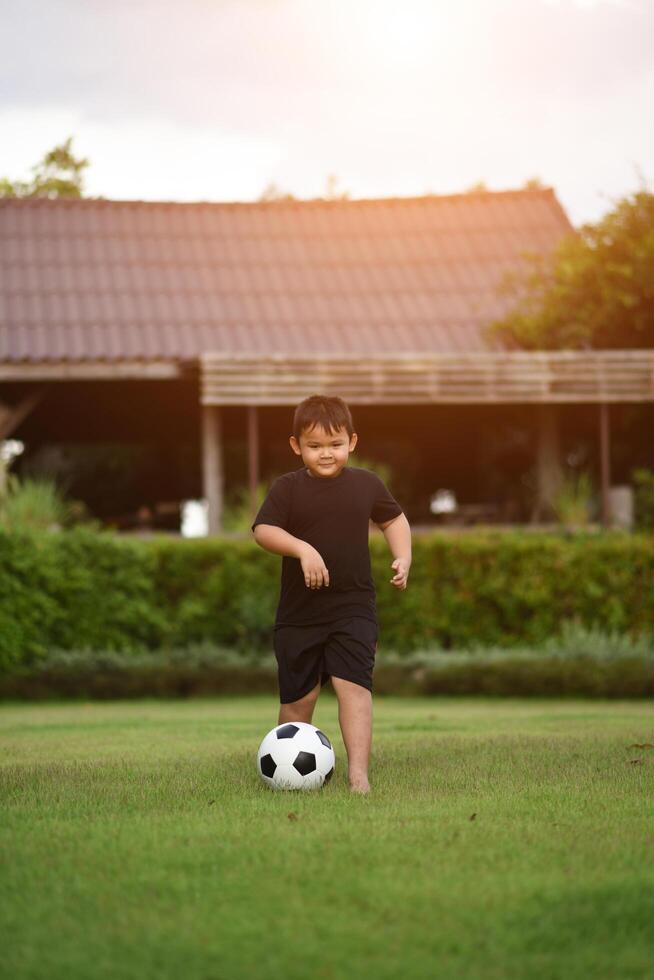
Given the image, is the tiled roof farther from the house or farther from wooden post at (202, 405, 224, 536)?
wooden post at (202, 405, 224, 536)

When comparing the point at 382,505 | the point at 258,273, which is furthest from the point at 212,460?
the point at 382,505

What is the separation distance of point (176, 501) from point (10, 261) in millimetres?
5917

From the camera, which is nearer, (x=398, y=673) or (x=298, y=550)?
(x=298, y=550)

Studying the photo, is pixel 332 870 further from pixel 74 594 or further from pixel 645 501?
pixel 645 501

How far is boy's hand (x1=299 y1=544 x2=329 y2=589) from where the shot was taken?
602cm

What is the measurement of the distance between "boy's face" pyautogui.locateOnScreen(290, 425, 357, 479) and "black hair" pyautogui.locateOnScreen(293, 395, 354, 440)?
0.02m

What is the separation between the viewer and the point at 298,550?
242 inches

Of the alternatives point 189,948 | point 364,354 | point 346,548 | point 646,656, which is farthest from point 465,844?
point 364,354

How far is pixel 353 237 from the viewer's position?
2309 centimetres

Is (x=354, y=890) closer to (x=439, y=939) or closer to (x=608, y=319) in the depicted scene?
(x=439, y=939)

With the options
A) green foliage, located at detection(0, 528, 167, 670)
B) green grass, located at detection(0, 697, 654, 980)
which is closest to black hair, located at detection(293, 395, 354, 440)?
green grass, located at detection(0, 697, 654, 980)

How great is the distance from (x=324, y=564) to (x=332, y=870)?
2375 mm

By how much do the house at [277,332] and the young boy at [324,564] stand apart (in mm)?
11369

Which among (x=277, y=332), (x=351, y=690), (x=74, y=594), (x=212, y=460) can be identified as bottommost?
(x=351, y=690)
